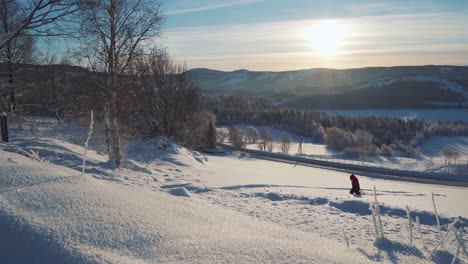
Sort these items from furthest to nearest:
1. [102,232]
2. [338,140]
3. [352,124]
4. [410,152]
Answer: [352,124], [338,140], [410,152], [102,232]

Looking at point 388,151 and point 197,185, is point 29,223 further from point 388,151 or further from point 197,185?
point 388,151

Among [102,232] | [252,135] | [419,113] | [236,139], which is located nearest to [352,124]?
[252,135]

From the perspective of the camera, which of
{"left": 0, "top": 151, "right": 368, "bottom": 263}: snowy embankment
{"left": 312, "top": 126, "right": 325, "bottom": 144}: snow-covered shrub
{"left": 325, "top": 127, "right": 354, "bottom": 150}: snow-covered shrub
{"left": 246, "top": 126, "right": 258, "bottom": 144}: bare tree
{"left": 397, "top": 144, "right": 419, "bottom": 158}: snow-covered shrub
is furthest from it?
{"left": 312, "top": 126, "right": 325, "bottom": 144}: snow-covered shrub

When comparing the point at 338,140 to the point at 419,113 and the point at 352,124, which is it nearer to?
the point at 352,124

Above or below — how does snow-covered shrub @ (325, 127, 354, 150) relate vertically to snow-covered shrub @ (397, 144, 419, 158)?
above

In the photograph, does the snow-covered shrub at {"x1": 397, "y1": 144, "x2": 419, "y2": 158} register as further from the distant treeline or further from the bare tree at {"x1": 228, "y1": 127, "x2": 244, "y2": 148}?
the bare tree at {"x1": 228, "y1": 127, "x2": 244, "y2": 148}

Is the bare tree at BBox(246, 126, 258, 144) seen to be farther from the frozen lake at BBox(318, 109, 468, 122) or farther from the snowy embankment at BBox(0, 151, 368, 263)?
the frozen lake at BBox(318, 109, 468, 122)

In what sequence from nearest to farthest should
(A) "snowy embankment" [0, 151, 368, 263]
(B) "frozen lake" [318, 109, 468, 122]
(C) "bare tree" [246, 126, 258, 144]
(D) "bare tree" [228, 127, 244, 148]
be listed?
1. (A) "snowy embankment" [0, 151, 368, 263]
2. (D) "bare tree" [228, 127, 244, 148]
3. (C) "bare tree" [246, 126, 258, 144]
4. (B) "frozen lake" [318, 109, 468, 122]

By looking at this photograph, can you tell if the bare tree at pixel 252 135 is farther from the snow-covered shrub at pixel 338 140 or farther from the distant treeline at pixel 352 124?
the distant treeline at pixel 352 124

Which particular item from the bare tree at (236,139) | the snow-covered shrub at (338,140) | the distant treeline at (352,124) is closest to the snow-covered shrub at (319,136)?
the distant treeline at (352,124)

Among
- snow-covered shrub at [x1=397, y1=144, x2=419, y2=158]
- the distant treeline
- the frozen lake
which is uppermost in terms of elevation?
the frozen lake

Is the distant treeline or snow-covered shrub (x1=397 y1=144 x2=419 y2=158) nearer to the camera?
snow-covered shrub (x1=397 y1=144 x2=419 y2=158)

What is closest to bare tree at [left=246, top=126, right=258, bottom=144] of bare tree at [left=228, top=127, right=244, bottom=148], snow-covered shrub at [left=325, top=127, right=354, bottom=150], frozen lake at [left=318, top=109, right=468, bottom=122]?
bare tree at [left=228, top=127, right=244, bottom=148]

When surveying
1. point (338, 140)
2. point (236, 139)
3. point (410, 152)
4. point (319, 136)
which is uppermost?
point (338, 140)
